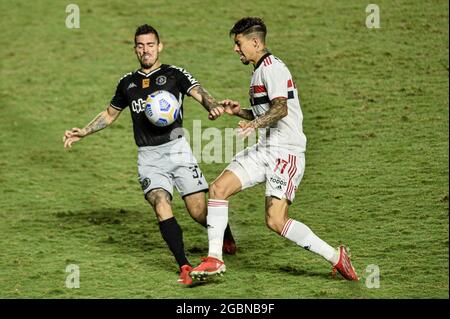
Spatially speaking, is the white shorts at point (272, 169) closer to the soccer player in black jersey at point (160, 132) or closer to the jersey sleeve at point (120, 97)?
the soccer player in black jersey at point (160, 132)

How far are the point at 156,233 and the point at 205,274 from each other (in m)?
1.99

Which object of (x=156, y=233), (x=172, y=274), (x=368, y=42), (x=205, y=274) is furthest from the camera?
(x=368, y=42)

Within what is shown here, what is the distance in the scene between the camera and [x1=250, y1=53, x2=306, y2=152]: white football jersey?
7590mm

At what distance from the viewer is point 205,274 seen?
7320mm

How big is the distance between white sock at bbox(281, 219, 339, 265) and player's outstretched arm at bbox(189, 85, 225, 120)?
1.06m

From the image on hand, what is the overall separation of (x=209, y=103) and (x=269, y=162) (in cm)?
74

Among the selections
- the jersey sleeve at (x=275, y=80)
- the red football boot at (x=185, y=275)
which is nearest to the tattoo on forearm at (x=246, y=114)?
the jersey sleeve at (x=275, y=80)

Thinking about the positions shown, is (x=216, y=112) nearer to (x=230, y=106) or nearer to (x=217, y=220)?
(x=230, y=106)

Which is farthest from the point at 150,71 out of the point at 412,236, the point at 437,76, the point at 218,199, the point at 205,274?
the point at 437,76

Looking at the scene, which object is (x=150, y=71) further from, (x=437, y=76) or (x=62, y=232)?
(x=437, y=76)

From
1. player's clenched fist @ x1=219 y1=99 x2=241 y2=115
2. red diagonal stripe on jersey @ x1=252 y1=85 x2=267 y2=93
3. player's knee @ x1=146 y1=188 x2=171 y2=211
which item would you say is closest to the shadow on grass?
player's knee @ x1=146 y1=188 x2=171 y2=211

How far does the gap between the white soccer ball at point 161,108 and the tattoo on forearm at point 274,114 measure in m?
0.94

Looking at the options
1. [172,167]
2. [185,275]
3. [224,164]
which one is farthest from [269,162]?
[224,164]

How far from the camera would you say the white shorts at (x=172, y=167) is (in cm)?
799
